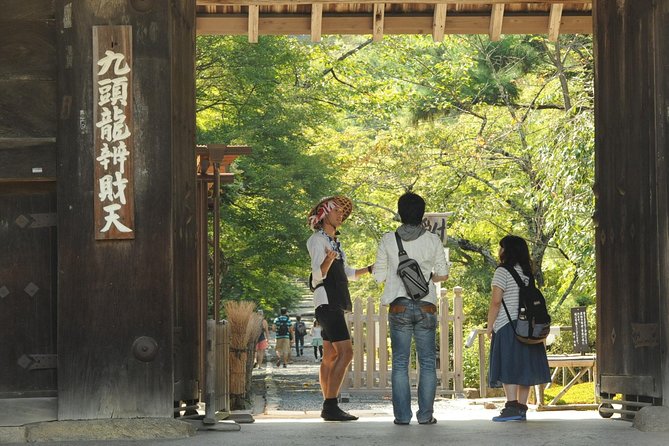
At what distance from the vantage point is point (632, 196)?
8469 mm

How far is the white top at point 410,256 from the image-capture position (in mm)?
8422

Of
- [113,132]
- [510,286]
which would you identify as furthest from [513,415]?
[113,132]

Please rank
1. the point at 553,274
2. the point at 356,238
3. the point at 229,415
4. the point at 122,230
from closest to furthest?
1. the point at 122,230
2. the point at 229,415
3. the point at 553,274
4. the point at 356,238

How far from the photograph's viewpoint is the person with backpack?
891cm

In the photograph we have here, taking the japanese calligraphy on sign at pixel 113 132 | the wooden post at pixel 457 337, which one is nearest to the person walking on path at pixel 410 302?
the japanese calligraphy on sign at pixel 113 132

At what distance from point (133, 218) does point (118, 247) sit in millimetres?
225

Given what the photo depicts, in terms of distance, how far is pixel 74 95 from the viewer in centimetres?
762

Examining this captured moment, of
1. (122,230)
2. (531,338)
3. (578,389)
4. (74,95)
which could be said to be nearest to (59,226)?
(122,230)

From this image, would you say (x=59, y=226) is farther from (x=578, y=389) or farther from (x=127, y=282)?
(x=578, y=389)

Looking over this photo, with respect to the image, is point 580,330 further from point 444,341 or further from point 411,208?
point 411,208

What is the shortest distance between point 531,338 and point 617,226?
112 cm

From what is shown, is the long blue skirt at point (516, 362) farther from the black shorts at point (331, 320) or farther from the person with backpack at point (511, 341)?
the black shorts at point (331, 320)

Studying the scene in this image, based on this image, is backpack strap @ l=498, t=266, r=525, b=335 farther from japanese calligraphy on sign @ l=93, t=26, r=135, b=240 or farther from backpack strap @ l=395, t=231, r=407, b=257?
japanese calligraphy on sign @ l=93, t=26, r=135, b=240

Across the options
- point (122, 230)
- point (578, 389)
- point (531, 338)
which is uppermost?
point (122, 230)
